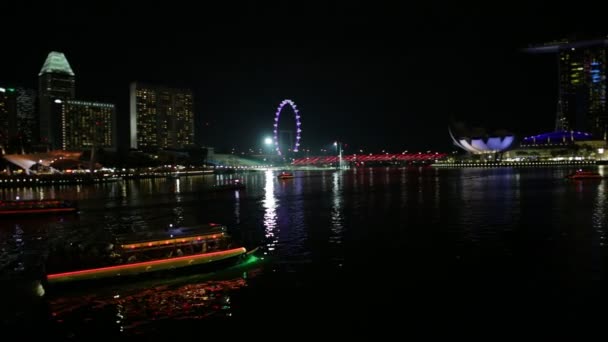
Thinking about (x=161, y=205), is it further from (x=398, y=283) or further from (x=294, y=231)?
(x=398, y=283)

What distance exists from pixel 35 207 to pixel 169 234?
27223 millimetres

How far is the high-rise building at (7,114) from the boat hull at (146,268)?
598ft

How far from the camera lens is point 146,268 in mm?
17203

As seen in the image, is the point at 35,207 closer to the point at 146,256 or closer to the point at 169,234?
the point at 169,234

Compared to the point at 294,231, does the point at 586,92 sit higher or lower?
higher

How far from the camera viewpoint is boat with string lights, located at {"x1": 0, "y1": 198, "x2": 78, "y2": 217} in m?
40.2

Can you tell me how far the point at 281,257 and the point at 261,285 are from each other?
4.22m

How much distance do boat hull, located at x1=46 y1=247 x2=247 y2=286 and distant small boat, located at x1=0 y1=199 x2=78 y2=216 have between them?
26.6m

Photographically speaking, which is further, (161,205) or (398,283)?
(161,205)

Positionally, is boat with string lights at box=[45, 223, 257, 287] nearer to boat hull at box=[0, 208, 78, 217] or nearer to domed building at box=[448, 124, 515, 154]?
boat hull at box=[0, 208, 78, 217]

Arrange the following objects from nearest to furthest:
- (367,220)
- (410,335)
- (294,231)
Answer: (410,335)
(294,231)
(367,220)

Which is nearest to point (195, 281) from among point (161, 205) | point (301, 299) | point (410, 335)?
point (301, 299)

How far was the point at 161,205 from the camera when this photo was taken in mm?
46125

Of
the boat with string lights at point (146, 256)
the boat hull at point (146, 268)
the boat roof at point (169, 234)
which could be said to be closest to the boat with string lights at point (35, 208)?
the boat roof at point (169, 234)
